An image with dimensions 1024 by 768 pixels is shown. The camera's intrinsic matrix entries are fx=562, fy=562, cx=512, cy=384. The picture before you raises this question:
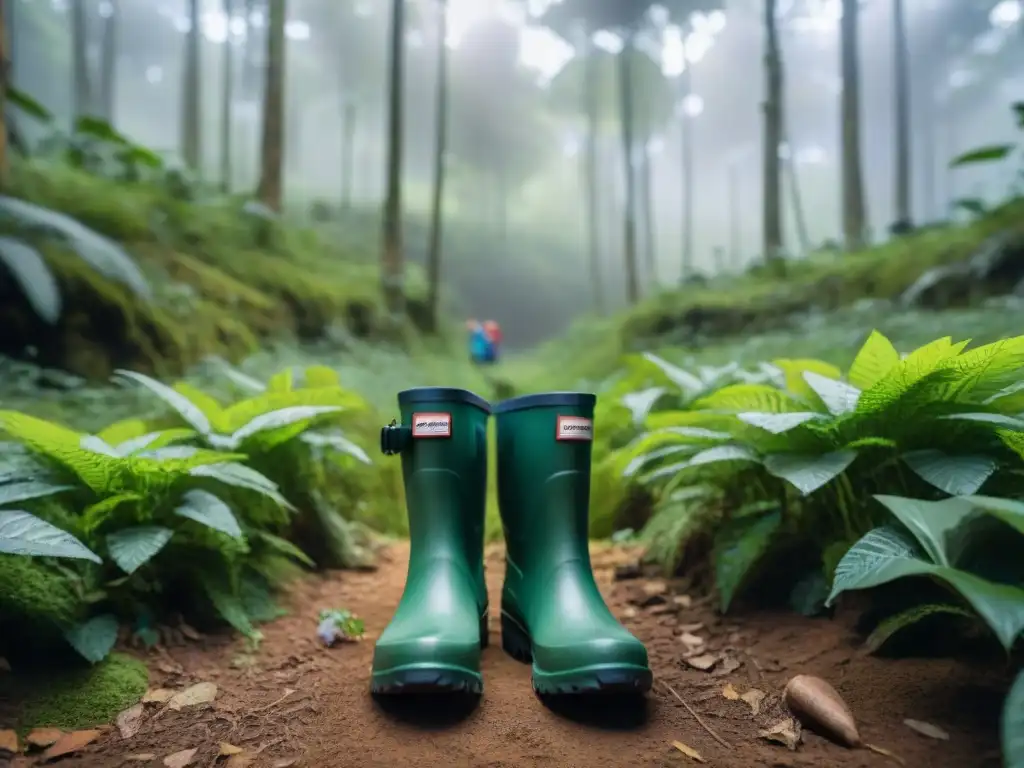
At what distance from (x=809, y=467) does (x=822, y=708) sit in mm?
423

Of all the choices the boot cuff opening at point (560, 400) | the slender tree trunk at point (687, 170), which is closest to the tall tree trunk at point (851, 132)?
the slender tree trunk at point (687, 170)

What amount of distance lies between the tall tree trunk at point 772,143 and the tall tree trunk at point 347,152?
8.00 meters

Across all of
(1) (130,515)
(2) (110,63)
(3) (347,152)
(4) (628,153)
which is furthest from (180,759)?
(3) (347,152)

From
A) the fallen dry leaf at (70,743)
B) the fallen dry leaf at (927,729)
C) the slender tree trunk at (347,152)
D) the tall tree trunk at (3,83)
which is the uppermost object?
the slender tree trunk at (347,152)

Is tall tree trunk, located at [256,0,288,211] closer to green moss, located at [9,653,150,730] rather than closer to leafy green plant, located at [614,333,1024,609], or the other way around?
green moss, located at [9,653,150,730]

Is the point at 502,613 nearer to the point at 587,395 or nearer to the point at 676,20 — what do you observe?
the point at 587,395

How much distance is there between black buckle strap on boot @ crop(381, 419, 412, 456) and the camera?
1242 millimetres

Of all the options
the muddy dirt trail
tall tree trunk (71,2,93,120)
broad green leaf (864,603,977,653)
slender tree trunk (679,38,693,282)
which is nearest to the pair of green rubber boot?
the muddy dirt trail

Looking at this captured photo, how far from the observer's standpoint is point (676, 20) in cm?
688

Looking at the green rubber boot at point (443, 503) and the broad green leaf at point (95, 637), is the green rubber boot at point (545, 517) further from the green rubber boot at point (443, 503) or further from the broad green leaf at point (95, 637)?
the broad green leaf at point (95, 637)

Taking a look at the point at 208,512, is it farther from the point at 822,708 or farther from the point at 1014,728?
the point at 1014,728

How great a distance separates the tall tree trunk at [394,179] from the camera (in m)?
6.22

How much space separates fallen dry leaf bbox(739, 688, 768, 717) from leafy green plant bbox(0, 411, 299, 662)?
1.00 meters

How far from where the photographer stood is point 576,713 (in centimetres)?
95
